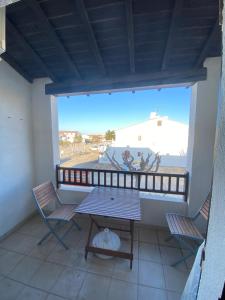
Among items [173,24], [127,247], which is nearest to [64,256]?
[127,247]

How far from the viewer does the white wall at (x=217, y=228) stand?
43 cm

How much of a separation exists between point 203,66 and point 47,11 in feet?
6.71

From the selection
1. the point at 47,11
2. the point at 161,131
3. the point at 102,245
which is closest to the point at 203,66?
the point at 47,11

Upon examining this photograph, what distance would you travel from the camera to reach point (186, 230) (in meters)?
1.96

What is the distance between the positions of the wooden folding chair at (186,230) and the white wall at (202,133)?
309 mm

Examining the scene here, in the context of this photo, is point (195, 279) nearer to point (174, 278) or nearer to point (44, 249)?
point (174, 278)

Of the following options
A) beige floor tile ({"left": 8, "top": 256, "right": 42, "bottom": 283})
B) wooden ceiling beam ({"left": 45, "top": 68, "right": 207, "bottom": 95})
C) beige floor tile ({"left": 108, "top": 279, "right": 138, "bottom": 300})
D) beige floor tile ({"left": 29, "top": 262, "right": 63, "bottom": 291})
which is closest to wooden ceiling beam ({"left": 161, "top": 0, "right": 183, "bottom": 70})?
wooden ceiling beam ({"left": 45, "top": 68, "right": 207, "bottom": 95})

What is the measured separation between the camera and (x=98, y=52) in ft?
6.68

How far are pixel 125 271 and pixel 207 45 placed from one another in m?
2.87

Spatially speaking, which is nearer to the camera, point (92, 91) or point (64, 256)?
point (64, 256)

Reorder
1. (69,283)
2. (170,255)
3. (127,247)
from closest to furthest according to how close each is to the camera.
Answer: (69,283), (170,255), (127,247)

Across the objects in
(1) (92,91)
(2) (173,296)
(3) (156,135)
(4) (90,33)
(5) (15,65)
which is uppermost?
(4) (90,33)

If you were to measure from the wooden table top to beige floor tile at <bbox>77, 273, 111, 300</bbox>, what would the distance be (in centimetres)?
68

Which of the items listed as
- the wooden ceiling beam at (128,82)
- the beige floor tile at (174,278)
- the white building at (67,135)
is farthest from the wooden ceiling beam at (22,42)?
the beige floor tile at (174,278)
